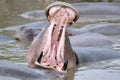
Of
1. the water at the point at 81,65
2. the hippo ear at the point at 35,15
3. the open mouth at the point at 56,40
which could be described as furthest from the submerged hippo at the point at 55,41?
the hippo ear at the point at 35,15

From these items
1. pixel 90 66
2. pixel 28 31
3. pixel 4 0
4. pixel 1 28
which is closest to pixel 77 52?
pixel 90 66

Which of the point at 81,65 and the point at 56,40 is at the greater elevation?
the point at 56,40

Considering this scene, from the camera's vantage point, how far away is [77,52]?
7789mm

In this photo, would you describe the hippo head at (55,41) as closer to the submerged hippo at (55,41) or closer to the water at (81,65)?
the submerged hippo at (55,41)

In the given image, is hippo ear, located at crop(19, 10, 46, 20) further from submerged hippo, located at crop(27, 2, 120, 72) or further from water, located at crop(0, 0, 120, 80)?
submerged hippo, located at crop(27, 2, 120, 72)

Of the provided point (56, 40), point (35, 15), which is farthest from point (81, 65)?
point (35, 15)

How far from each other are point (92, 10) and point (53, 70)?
26.7 ft

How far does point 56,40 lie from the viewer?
22.5 ft

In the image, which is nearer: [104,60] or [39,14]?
[104,60]

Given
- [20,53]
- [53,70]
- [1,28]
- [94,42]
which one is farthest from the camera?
[1,28]

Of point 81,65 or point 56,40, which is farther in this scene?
point 81,65

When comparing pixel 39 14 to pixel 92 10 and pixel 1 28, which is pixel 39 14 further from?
pixel 1 28

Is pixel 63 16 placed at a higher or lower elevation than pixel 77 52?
higher

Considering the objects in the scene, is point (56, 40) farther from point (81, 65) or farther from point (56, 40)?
point (81, 65)
